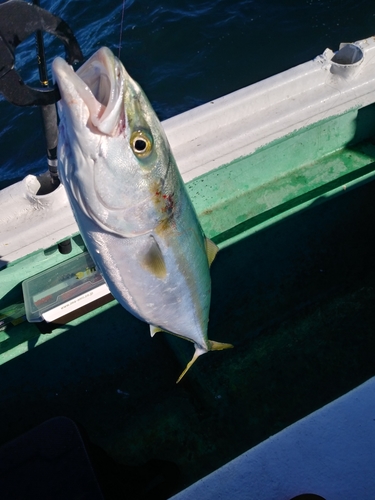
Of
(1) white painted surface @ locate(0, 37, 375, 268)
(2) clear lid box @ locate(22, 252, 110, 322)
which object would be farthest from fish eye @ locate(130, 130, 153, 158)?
(2) clear lid box @ locate(22, 252, 110, 322)

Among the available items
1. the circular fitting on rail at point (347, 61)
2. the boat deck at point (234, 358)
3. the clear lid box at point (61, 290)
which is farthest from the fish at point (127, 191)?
the circular fitting on rail at point (347, 61)

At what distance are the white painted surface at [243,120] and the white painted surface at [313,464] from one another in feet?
5.67

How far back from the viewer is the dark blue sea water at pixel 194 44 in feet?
24.2

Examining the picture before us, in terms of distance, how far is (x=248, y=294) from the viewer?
A: 3.49 metres

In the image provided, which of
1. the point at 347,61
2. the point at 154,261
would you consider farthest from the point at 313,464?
the point at 347,61

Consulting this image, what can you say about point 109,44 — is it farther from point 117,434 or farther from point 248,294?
point 117,434

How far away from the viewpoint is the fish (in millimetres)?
1333

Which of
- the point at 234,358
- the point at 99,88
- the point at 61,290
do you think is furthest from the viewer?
the point at 234,358

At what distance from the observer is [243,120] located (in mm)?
3000

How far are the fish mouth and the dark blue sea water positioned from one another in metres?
5.61

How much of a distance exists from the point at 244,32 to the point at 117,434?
25.1 ft

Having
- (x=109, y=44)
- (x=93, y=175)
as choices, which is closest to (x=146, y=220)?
(x=93, y=175)

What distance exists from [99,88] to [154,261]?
689 mm

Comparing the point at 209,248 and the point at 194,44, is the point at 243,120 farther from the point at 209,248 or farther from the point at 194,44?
the point at 194,44
